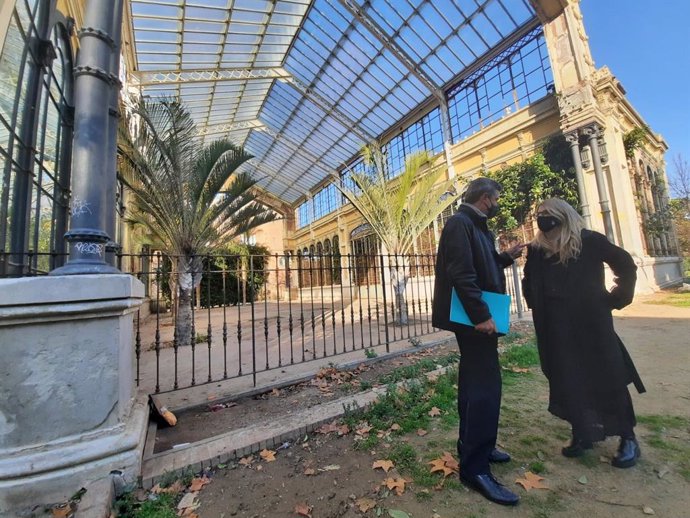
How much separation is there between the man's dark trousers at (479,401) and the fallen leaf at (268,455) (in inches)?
53.4

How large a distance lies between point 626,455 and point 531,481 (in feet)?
2.17

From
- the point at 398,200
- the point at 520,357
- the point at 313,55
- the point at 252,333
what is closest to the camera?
the point at 252,333

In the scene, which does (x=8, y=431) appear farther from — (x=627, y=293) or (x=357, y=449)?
(x=627, y=293)

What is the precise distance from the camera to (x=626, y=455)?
6.86ft

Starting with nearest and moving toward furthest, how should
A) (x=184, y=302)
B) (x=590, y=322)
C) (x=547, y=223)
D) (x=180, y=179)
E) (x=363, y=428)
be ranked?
(x=590, y=322)
(x=547, y=223)
(x=363, y=428)
(x=180, y=179)
(x=184, y=302)

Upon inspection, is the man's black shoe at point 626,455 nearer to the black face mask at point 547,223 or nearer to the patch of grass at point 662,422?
the patch of grass at point 662,422

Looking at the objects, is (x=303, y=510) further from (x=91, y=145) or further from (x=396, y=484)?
(x=91, y=145)

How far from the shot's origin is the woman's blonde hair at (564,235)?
7.08 ft

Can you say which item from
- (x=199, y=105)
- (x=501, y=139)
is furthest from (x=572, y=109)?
(x=199, y=105)

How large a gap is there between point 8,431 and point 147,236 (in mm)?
8650

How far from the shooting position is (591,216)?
10891 millimetres

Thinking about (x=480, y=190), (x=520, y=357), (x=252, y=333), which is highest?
(x=480, y=190)

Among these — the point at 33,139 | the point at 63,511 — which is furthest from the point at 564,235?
the point at 33,139

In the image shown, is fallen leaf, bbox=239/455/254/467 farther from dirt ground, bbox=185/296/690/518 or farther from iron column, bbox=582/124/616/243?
iron column, bbox=582/124/616/243
